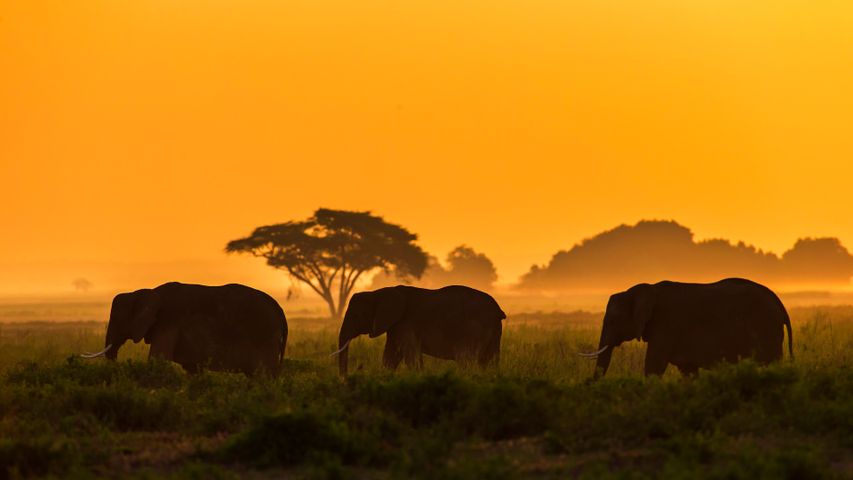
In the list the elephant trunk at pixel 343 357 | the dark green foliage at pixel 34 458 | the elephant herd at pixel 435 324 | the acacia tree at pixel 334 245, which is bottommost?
the dark green foliage at pixel 34 458

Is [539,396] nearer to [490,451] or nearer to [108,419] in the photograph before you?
[490,451]

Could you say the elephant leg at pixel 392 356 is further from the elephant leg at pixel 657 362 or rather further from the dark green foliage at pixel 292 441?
the dark green foliage at pixel 292 441

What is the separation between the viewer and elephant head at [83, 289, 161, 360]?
19938 mm

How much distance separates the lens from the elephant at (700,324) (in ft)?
Result: 59.4

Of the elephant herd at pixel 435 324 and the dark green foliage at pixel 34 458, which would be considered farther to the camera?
the elephant herd at pixel 435 324

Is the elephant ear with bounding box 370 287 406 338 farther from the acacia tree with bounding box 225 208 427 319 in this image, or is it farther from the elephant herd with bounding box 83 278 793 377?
the acacia tree with bounding box 225 208 427 319

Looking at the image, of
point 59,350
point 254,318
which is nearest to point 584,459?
point 254,318

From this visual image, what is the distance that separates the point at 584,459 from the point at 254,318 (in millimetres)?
9223

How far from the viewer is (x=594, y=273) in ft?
483

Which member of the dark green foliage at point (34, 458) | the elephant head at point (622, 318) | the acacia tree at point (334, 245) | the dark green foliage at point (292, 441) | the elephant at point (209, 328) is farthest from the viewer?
the acacia tree at point (334, 245)

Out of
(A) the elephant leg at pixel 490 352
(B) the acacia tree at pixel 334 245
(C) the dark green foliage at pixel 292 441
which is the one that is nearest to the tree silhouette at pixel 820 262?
(B) the acacia tree at pixel 334 245

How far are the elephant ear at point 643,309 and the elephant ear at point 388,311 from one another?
4947mm

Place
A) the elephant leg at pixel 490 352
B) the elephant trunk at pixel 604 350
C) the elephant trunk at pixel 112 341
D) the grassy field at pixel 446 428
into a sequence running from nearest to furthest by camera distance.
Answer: the grassy field at pixel 446 428 < the elephant trunk at pixel 604 350 < the elephant trunk at pixel 112 341 < the elephant leg at pixel 490 352

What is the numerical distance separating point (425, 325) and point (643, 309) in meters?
4.89
